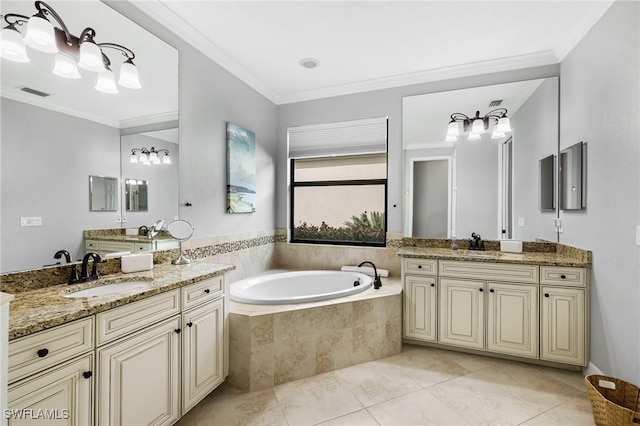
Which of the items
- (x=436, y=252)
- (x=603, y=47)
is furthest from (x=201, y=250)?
(x=603, y=47)

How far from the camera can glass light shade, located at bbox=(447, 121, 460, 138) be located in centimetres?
291

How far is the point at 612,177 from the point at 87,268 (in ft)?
10.9

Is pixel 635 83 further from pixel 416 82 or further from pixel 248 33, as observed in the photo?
pixel 248 33

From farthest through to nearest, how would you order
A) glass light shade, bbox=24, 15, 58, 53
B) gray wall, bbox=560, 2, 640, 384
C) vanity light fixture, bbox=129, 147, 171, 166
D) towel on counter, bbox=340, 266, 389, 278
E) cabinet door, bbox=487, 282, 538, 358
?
towel on counter, bbox=340, 266, 389, 278 → cabinet door, bbox=487, 282, 538, 358 → vanity light fixture, bbox=129, 147, 171, 166 → gray wall, bbox=560, 2, 640, 384 → glass light shade, bbox=24, 15, 58, 53

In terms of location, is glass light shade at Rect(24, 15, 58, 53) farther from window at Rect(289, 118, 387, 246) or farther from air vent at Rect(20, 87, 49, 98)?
window at Rect(289, 118, 387, 246)

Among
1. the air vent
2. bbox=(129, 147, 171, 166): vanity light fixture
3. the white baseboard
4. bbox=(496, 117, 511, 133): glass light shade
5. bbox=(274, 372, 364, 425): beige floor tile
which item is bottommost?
bbox=(274, 372, 364, 425): beige floor tile

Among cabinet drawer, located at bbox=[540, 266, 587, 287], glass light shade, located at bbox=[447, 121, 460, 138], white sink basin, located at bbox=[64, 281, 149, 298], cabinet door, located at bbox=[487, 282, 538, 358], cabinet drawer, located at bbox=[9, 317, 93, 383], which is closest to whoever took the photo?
cabinet drawer, located at bbox=[9, 317, 93, 383]

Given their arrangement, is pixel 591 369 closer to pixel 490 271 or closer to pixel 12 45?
pixel 490 271

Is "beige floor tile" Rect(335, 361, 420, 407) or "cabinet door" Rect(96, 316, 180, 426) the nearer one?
"cabinet door" Rect(96, 316, 180, 426)

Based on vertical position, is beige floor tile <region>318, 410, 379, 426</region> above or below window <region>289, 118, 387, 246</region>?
below

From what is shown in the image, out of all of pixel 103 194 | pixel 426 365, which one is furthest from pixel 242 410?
pixel 103 194

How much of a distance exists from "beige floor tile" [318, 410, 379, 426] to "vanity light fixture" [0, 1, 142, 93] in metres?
2.41

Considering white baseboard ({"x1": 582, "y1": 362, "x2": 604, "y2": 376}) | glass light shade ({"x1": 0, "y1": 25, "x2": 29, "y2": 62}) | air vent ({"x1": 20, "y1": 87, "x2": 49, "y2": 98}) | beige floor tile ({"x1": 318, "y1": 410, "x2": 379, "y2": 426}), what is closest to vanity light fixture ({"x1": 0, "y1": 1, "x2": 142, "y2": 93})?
glass light shade ({"x1": 0, "y1": 25, "x2": 29, "y2": 62})

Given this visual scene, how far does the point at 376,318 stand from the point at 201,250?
1.62m
